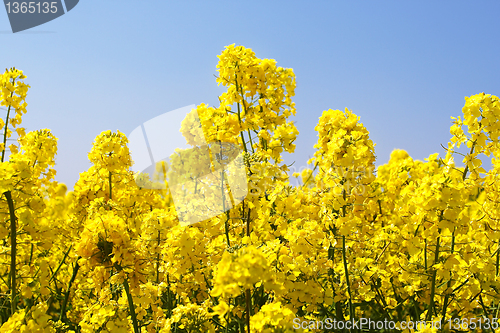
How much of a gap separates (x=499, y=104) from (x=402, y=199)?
1208 mm

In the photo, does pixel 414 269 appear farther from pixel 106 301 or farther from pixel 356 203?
pixel 106 301

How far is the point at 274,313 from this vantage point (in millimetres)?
2303
